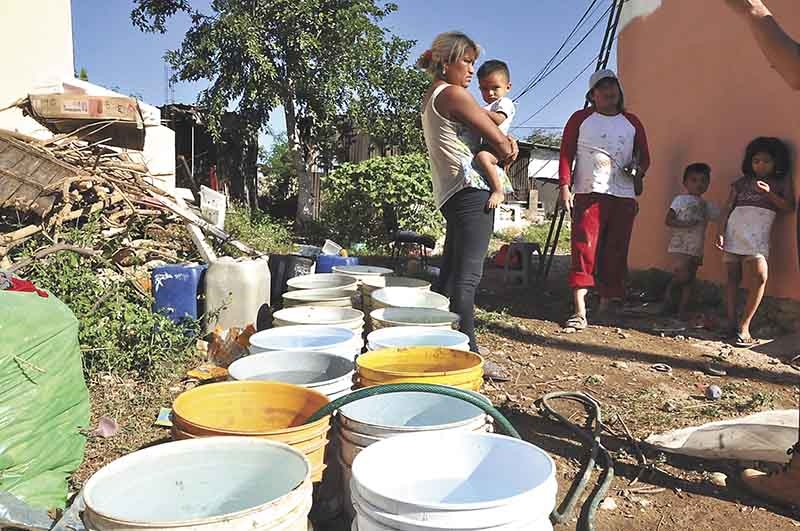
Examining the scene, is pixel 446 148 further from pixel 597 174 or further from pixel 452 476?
pixel 452 476

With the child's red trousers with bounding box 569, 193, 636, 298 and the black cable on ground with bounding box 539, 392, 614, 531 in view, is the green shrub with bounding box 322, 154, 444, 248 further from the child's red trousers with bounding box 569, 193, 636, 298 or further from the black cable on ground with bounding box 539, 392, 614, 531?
the black cable on ground with bounding box 539, 392, 614, 531

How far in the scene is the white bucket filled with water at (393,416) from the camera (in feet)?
5.42

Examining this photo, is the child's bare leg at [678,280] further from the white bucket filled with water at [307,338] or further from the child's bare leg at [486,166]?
the white bucket filled with water at [307,338]

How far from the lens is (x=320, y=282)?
3.85 m

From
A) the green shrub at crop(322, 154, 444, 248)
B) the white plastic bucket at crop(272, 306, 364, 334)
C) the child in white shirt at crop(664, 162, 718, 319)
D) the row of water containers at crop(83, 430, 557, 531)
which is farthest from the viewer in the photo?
the green shrub at crop(322, 154, 444, 248)

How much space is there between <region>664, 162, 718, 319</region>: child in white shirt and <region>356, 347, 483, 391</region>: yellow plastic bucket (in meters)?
3.62

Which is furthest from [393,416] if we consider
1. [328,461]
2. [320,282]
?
[320,282]

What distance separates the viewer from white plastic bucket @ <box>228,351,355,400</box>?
2.18m

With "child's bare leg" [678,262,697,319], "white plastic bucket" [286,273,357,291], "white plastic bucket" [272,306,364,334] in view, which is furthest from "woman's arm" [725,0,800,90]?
"child's bare leg" [678,262,697,319]

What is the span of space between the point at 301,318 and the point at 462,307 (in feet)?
2.79

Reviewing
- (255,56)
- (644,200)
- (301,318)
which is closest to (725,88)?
(644,200)

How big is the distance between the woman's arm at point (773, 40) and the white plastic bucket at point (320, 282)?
2371mm

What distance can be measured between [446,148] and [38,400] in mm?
2187

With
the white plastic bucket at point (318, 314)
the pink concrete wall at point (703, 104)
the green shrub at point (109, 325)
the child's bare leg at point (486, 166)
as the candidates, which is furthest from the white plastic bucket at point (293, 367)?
the pink concrete wall at point (703, 104)
